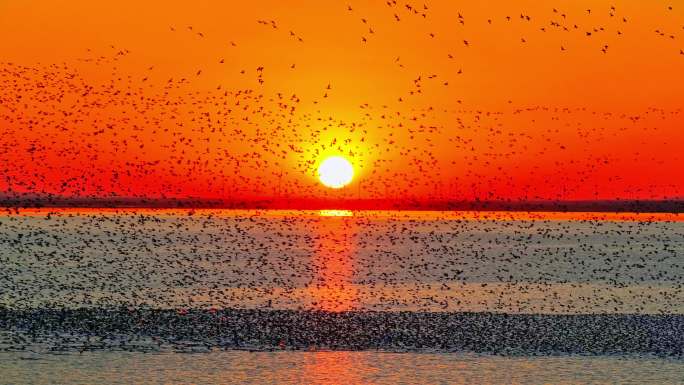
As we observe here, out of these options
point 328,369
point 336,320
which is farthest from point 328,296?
point 328,369

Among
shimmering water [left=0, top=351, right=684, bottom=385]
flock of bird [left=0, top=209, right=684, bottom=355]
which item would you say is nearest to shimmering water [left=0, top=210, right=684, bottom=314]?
flock of bird [left=0, top=209, right=684, bottom=355]

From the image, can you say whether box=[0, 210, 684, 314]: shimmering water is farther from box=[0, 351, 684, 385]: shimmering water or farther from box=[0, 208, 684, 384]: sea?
box=[0, 351, 684, 385]: shimmering water

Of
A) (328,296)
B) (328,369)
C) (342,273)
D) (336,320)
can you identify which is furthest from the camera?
(342,273)

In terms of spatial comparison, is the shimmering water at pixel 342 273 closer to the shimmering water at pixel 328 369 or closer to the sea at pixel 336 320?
the sea at pixel 336 320

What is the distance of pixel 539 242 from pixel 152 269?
2965 cm

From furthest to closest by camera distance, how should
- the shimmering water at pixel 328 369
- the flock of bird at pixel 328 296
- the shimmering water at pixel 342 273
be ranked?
1. the shimmering water at pixel 342 273
2. the flock of bird at pixel 328 296
3. the shimmering water at pixel 328 369

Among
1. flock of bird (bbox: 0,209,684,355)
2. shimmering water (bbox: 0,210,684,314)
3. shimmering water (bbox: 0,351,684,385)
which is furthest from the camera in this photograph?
shimmering water (bbox: 0,210,684,314)

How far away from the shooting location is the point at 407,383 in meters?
16.3

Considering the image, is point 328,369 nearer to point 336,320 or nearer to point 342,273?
point 336,320

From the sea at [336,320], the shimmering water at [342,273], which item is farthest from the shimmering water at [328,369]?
the shimmering water at [342,273]

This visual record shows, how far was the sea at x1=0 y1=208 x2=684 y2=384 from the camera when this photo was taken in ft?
56.3

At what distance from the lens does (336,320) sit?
22000 mm

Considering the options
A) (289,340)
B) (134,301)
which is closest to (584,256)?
(134,301)

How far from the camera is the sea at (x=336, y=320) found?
17172mm
